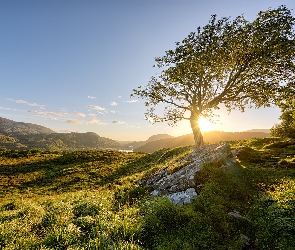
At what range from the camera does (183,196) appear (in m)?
14.1

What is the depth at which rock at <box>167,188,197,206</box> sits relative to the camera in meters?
13.5

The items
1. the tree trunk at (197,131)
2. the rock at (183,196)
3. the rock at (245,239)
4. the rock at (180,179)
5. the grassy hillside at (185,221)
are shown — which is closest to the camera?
the grassy hillside at (185,221)

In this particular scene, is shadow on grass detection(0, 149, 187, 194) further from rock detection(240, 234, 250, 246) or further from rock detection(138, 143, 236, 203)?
rock detection(240, 234, 250, 246)

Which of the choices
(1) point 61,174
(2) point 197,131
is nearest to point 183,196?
(2) point 197,131

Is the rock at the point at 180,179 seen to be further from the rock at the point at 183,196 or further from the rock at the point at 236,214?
the rock at the point at 236,214

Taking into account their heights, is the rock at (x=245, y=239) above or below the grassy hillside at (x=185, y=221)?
below

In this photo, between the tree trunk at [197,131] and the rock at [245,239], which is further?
the tree trunk at [197,131]

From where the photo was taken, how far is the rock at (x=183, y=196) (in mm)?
13537

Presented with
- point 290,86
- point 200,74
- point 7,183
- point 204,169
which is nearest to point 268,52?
point 290,86

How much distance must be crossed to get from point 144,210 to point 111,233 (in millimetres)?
2822

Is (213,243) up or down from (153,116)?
down

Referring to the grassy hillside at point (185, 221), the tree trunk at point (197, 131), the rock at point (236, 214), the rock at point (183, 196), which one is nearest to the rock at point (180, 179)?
the rock at point (183, 196)

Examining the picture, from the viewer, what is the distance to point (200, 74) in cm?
2762

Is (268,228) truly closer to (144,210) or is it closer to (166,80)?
(144,210)
